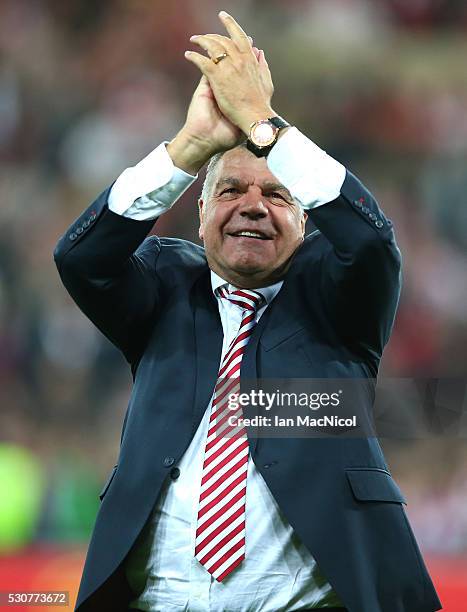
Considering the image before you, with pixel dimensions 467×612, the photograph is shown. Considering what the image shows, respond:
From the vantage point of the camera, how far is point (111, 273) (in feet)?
6.73

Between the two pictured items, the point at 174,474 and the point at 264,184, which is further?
the point at 264,184

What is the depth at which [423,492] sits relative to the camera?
469cm

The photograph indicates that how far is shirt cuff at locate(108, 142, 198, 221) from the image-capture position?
6.56 ft

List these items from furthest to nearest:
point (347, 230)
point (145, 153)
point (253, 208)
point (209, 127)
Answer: point (145, 153) → point (253, 208) → point (209, 127) → point (347, 230)

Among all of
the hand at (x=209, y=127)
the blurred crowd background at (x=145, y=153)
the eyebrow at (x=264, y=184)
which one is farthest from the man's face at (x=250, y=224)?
the blurred crowd background at (x=145, y=153)

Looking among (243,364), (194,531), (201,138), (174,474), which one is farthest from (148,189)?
(194,531)

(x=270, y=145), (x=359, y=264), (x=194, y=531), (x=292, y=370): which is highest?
(x=270, y=145)

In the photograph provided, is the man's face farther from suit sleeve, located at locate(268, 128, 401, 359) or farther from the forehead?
suit sleeve, located at locate(268, 128, 401, 359)

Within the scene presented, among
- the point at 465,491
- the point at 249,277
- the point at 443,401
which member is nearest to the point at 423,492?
the point at 465,491

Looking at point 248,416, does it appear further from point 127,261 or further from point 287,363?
point 127,261

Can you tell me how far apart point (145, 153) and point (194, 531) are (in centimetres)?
405

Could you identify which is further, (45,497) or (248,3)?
(248,3)

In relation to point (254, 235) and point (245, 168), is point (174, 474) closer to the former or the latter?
point (254, 235)

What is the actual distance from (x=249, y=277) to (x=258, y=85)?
380 millimetres
